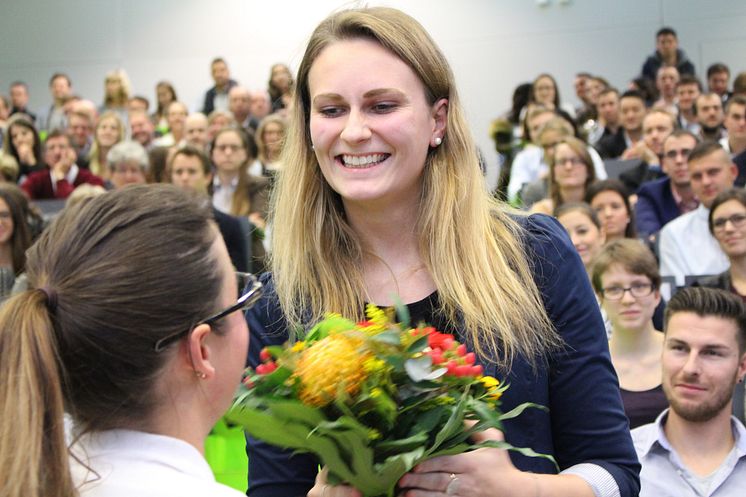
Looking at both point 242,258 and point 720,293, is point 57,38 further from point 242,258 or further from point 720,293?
point 720,293

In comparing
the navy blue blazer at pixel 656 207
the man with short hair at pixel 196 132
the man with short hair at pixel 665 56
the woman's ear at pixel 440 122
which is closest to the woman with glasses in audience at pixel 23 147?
the man with short hair at pixel 196 132

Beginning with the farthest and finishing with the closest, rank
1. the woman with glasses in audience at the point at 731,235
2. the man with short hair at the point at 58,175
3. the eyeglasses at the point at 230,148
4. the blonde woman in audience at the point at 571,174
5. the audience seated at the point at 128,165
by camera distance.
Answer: the man with short hair at the point at 58,175, the eyeglasses at the point at 230,148, the audience seated at the point at 128,165, the blonde woman in audience at the point at 571,174, the woman with glasses in audience at the point at 731,235

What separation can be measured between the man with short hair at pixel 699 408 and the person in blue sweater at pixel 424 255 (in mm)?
1519

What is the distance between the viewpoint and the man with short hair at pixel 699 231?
18.8 ft

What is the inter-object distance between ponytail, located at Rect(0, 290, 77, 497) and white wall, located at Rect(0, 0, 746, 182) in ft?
34.4

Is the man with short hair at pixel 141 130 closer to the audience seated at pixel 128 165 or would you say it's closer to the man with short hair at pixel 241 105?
the man with short hair at pixel 241 105

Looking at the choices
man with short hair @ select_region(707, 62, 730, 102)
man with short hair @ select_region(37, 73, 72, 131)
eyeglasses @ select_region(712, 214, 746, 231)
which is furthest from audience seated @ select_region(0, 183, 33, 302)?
man with short hair @ select_region(707, 62, 730, 102)

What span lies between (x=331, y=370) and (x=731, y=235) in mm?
3907

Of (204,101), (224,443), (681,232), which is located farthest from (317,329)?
(204,101)

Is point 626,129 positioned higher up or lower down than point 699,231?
higher up

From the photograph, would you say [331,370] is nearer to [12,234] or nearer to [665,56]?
[12,234]

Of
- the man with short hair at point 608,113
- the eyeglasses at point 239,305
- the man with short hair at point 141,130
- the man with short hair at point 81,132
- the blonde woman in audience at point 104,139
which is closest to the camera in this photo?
the eyeglasses at point 239,305

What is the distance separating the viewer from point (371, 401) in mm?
1535

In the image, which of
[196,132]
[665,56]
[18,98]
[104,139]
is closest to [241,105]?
[104,139]
